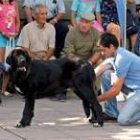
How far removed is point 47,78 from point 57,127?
29.7 inches

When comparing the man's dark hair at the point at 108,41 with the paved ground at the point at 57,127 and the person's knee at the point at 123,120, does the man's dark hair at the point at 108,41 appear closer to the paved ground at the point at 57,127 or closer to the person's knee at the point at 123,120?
the person's knee at the point at 123,120

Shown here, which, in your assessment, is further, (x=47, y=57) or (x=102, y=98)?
(x=47, y=57)

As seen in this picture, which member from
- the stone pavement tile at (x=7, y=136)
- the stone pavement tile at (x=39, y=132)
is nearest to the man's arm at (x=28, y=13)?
the stone pavement tile at (x=39, y=132)

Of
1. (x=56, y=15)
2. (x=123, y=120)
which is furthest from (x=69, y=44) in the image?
(x=123, y=120)

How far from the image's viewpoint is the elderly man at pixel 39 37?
430 inches

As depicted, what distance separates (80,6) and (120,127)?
399cm

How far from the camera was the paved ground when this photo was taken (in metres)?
7.68

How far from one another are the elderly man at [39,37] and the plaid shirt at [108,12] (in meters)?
1.50

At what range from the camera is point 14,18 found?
11109 mm

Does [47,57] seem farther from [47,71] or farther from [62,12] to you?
[47,71]

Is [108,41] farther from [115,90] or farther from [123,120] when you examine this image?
[123,120]

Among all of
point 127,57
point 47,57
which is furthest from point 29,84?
point 47,57

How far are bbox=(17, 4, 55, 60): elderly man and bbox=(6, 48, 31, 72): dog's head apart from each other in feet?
8.89

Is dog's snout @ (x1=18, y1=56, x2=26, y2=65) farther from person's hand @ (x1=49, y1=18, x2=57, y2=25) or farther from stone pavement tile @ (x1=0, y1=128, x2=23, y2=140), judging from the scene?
person's hand @ (x1=49, y1=18, x2=57, y2=25)
